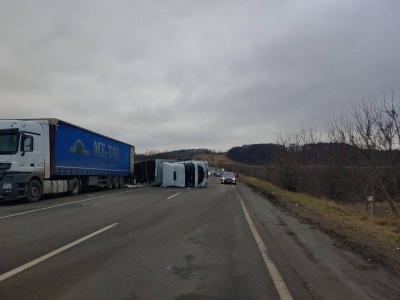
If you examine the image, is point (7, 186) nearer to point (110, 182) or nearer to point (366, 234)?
point (110, 182)

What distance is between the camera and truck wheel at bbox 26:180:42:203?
1925 cm

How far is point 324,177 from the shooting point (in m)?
32.2

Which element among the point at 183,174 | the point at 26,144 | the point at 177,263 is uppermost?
the point at 26,144

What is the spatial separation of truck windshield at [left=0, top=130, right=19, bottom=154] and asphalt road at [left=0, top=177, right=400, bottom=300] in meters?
7.64

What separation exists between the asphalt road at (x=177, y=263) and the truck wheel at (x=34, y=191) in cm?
773

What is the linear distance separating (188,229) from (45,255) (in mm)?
4456

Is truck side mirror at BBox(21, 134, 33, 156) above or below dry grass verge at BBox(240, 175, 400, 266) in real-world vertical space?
above

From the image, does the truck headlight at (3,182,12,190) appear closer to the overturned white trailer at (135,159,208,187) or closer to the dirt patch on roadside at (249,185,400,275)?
the dirt patch on roadside at (249,185,400,275)

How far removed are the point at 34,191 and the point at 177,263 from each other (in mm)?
15139

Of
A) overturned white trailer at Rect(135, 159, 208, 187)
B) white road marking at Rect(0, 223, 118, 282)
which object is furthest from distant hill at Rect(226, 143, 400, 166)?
white road marking at Rect(0, 223, 118, 282)

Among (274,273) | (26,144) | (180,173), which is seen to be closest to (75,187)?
(26,144)

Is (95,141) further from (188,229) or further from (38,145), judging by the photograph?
(188,229)

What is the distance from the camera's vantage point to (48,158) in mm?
21219

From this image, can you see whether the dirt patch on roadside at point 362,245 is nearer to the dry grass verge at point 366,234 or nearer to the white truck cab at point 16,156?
the dry grass verge at point 366,234
